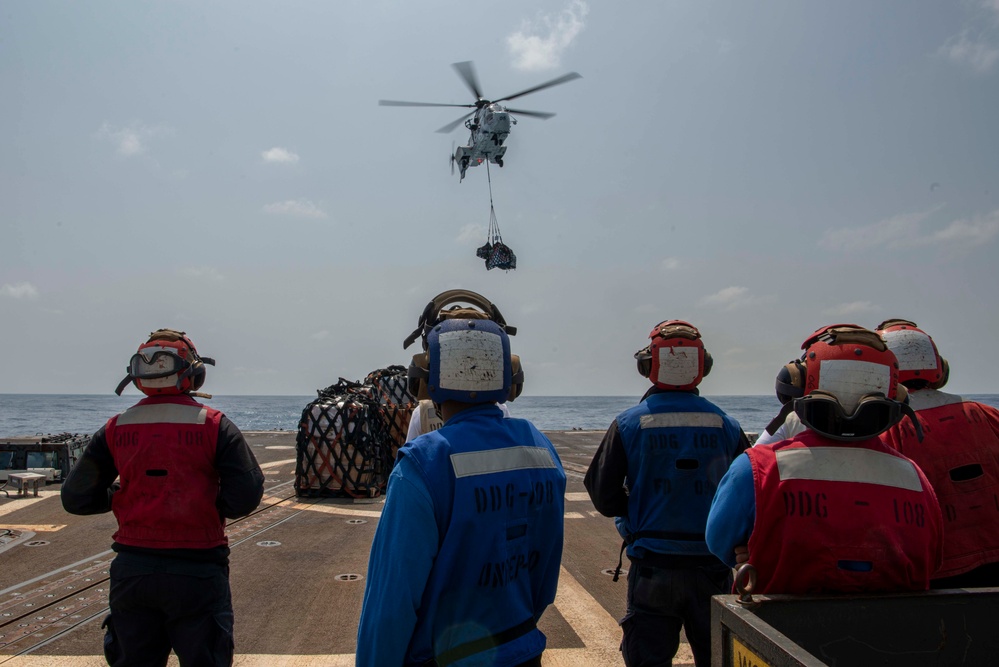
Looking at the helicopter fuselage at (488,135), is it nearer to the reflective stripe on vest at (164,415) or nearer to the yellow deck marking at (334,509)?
the yellow deck marking at (334,509)

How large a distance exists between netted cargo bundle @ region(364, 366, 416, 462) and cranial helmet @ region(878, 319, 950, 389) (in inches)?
378

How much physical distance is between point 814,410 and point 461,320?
141cm

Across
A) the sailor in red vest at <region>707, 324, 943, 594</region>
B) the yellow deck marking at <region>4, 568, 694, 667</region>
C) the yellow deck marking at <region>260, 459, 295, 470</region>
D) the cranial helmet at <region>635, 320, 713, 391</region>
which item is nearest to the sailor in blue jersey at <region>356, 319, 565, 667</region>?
the sailor in red vest at <region>707, 324, 943, 594</region>

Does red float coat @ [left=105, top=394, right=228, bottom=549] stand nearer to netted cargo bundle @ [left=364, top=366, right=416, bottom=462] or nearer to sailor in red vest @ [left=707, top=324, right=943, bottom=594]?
sailor in red vest @ [left=707, top=324, right=943, bottom=594]

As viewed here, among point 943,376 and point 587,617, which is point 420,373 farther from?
point 587,617

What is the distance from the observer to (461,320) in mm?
2514

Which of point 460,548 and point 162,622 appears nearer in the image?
point 460,548

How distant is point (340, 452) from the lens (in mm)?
11812

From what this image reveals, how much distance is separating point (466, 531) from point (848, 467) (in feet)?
4.83

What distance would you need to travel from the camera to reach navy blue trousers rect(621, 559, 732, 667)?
3643 mm

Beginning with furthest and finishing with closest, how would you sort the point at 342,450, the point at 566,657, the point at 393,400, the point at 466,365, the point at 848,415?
1. the point at 393,400
2. the point at 342,450
3. the point at 566,657
4. the point at 848,415
5. the point at 466,365


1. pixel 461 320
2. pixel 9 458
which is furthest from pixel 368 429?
pixel 461 320

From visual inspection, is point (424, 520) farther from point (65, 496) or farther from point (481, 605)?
point (65, 496)

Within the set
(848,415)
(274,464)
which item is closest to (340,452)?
(274,464)
